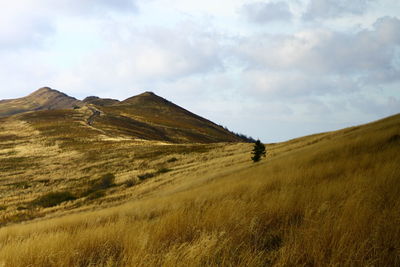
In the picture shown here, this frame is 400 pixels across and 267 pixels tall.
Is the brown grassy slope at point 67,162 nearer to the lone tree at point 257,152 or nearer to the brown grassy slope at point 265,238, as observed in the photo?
the lone tree at point 257,152

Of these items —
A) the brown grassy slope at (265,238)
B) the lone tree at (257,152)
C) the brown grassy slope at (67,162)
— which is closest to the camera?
the brown grassy slope at (265,238)

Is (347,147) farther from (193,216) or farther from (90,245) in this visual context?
(90,245)

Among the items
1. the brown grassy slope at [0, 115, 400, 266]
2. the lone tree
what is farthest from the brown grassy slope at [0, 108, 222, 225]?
the brown grassy slope at [0, 115, 400, 266]

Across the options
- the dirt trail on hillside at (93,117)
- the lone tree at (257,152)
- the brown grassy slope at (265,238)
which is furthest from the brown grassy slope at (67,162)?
the brown grassy slope at (265,238)

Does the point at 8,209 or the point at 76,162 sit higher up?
the point at 76,162

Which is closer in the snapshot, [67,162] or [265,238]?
[265,238]

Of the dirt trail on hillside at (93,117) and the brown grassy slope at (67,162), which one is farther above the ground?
the dirt trail on hillside at (93,117)

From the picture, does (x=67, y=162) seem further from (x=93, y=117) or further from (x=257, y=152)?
(x=93, y=117)

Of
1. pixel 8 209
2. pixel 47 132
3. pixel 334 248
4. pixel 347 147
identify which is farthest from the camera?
pixel 47 132

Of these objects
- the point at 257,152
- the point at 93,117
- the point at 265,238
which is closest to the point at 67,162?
the point at 257,152

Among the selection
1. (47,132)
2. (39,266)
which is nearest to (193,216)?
(39,266)

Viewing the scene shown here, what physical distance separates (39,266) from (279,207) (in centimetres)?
361

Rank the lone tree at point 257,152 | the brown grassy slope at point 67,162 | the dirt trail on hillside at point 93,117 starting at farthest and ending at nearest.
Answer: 1. the dirt trail on hillside at point 93,117
2. the brown grassy slope at point 67,162
3. the lone tree at point 257,152

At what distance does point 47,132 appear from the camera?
69938 millimetres
